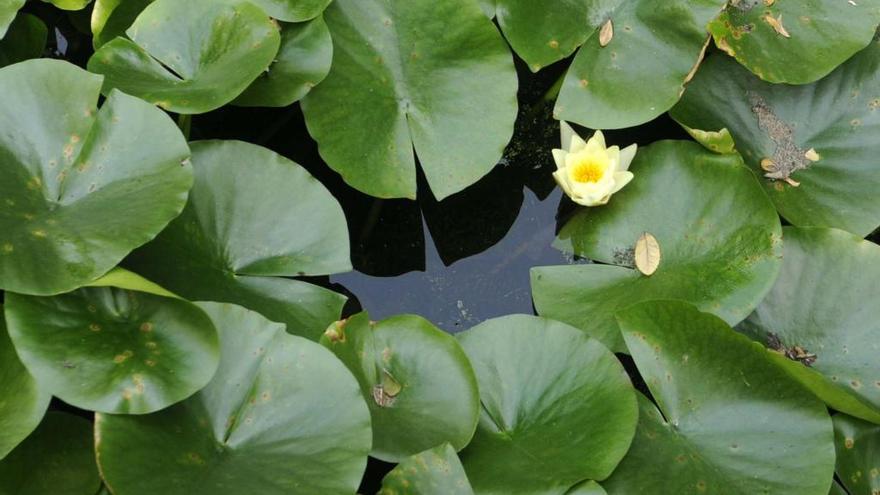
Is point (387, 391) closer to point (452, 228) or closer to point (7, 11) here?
point (452, 228)

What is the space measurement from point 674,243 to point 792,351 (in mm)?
328

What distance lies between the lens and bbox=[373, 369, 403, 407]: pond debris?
1620mm

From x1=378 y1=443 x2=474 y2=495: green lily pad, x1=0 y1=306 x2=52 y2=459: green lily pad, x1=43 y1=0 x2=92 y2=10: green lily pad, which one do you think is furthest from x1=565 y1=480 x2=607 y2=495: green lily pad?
x1=43 y1=0 x2=92 y2=10: green lily pad

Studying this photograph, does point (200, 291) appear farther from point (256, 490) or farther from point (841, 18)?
point (841, 18)

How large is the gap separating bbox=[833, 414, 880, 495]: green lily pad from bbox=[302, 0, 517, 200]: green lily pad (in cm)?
91

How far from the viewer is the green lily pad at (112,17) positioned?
1.94 meters

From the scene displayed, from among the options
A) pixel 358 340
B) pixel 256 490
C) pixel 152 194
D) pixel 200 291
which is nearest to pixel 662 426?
pixel 358 340

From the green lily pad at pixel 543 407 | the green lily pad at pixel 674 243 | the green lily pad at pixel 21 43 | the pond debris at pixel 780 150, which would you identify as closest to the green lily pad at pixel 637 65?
the green lily pad at pixel 674 243

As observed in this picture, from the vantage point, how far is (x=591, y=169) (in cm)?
193

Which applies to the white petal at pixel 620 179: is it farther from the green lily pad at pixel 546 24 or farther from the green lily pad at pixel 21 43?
the green lily pad at pixel 21 43

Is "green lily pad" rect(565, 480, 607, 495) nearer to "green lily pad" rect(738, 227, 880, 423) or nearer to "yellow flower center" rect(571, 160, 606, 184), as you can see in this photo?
"green lily pad" rect(738, 227, 880, 423)

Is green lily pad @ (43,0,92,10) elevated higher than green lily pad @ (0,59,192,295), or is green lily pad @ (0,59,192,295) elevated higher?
green lily pad @ (43,0,92,10)

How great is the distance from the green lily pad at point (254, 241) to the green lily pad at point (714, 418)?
0.61 metres

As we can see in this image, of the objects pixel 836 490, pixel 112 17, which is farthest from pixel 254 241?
pixel 836 490
